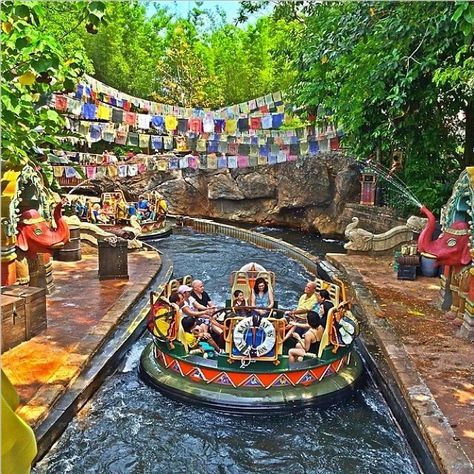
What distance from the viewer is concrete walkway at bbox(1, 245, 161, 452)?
702cm

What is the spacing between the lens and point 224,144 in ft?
58.7

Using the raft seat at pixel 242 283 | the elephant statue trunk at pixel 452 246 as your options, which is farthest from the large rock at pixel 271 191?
the raft seat at pixel 242 283

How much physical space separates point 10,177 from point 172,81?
2335cm

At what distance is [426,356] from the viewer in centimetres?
836

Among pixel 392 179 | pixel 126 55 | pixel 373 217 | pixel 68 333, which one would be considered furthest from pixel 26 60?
pixel 126 55

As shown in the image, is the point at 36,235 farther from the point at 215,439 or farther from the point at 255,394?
the point at 215,439

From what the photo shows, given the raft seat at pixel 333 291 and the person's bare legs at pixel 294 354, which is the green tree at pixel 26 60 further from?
the raft seat at pixel 333 291

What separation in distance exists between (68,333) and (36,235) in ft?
7.66

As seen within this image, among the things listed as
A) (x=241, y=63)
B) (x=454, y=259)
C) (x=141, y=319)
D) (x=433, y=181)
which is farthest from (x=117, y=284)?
(x=241, y=63)

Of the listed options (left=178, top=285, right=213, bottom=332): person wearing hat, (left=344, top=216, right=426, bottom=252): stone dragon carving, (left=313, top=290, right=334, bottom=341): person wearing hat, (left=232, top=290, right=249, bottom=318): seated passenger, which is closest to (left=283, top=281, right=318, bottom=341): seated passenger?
(left=313, top=290, right=334, bottom=341): person wearing hat

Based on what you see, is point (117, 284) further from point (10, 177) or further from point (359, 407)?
point (359, 407)

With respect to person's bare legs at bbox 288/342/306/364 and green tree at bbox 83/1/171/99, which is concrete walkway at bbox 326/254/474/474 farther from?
green tree at bbox 83/1/171/99

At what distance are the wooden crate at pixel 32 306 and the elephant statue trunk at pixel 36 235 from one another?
1466 millimetres

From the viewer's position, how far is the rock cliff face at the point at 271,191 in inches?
944
